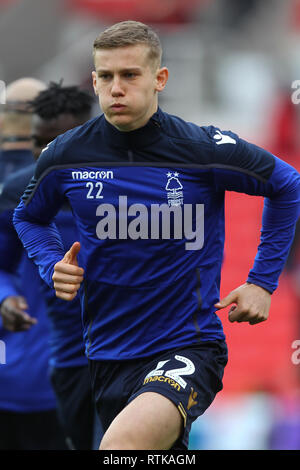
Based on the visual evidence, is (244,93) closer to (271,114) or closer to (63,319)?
(271,114)

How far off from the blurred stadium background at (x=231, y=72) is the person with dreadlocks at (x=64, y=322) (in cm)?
389

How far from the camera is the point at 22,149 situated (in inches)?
220

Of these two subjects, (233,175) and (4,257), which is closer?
(233,175)

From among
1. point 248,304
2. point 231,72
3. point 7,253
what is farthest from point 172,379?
point 231,72

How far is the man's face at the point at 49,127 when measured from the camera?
183 inches

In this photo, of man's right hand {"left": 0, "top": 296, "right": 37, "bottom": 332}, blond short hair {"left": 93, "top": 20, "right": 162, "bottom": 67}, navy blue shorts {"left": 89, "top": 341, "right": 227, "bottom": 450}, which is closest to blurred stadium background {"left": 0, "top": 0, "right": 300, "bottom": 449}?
man's right hand {"left": 0, "top": 296, "right": 37, "bottom": 332}

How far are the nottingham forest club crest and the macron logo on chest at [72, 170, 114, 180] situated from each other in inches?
9.5

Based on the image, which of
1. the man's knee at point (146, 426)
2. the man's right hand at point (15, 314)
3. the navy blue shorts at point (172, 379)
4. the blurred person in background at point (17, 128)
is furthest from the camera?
the blurred person in background at point (17, 128)

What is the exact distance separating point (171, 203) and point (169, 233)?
13 cm

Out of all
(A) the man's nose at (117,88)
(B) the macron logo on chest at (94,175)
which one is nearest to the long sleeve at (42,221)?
(B) the macron logo on chest at (94,175)

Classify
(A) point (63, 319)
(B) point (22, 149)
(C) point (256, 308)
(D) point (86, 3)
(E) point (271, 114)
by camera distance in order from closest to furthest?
(C) point (256, 308) < (A) point (63, 319) < (B) point (22, 149) < (E) point (271, 114) < (D) point (86, 3)

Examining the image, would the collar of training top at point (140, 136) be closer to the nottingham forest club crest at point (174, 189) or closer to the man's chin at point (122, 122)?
the man's chin at point (122, 122)

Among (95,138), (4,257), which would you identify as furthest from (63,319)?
(95,138)

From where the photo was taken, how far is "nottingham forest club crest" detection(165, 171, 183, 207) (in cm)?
356
